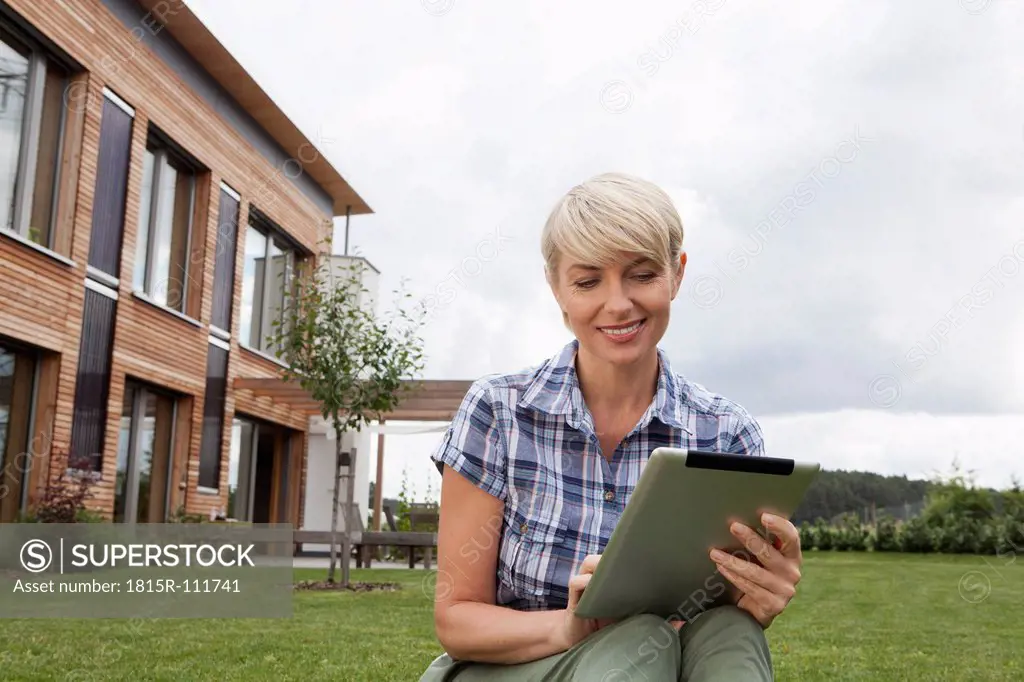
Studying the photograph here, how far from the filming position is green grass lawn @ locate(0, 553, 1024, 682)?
4781 mm

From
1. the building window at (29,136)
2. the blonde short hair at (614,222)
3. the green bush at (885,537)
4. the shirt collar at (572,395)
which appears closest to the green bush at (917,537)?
the green bush at (885,537)

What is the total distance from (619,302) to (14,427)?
10.1 m

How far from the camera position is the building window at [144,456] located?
503 inches

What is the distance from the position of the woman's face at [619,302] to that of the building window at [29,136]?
9.68 meters

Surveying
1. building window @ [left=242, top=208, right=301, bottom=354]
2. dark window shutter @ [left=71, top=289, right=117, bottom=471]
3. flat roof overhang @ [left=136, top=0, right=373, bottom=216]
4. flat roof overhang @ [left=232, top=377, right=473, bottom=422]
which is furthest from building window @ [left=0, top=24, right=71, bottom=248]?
building window @ [left=242, top=208, right=301, bottom=354]

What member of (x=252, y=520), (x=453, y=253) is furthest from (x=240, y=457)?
(x=453, y=253)

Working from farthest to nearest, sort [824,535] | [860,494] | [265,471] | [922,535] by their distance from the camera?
[860,494] < [824,535] < [922,535] < [265,471]

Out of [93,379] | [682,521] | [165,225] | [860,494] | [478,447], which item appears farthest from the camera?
[860,494]

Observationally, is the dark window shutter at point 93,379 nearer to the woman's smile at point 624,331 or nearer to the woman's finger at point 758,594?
the woman's smile at point 624,331

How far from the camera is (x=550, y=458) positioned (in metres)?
2.04

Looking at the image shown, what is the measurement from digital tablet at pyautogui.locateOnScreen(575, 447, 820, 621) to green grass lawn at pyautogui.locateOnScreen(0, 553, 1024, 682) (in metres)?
3.17

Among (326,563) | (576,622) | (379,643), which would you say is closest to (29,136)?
(379,643)

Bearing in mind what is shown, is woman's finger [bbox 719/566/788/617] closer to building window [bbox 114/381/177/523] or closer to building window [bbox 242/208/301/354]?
building window [bbox 114/381/177/523]

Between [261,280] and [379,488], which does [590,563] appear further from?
[261,280]
